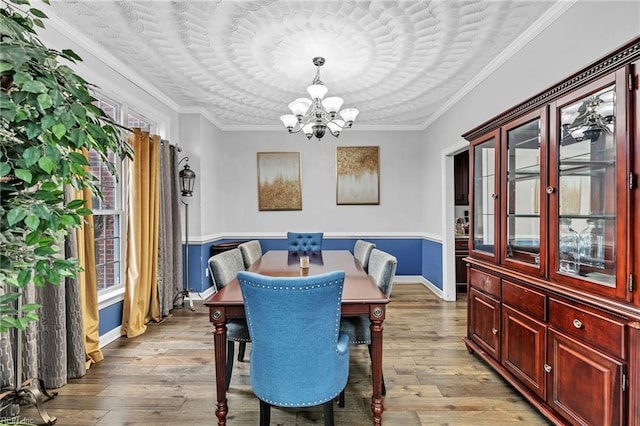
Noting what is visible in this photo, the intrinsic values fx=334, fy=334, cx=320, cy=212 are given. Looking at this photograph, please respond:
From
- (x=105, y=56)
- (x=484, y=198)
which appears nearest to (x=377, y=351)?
(x=484, y=198)

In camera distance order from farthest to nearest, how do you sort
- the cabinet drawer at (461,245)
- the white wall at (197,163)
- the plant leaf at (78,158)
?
the cabinet drawer at (461,245), the white wall at (197,163), the plant leaf at (78,158)

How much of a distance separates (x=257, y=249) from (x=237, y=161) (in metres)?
2.27

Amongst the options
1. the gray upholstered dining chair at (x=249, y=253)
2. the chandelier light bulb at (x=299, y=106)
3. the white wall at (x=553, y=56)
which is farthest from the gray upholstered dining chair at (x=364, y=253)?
the white wall at (x=553, y=56)

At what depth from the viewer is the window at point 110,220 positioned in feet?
10.6

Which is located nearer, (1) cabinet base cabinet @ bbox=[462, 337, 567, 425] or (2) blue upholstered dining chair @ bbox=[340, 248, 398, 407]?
(1) cabinet base cabinet @ bbox=[462, 337, 567, 425]

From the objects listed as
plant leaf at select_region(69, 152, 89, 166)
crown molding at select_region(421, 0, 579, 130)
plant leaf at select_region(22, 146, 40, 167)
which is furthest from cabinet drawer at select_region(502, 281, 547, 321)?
plant leaf at select_region(22, 146, 40, 167)

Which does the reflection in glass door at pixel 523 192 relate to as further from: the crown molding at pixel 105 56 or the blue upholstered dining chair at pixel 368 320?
the crown molding at pixel 105 56

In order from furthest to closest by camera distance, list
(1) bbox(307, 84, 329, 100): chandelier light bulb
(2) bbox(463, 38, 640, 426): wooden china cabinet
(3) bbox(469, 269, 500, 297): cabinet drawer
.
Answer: (1) bbox(307, 84, 329, 100): chandelier light bulb, (3) bbox(469, 269, 500, 297): cabinet drawer, (2) bbox(463, 38, 640, 426): wooden china cabinet

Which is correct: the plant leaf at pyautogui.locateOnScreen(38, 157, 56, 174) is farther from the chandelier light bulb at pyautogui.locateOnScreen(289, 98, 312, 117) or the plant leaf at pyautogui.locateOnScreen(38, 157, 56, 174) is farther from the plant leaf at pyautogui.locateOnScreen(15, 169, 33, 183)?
the chandelier light bulb at pyautogui.locateOnScreen(289, 98, 312, 117)

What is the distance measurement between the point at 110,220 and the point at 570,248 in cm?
385

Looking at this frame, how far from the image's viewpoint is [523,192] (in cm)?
223

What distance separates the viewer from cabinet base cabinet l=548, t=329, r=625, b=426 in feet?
4.84

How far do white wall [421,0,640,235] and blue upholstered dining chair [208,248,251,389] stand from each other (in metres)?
2.65

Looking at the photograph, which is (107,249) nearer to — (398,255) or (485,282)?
(485,282)
